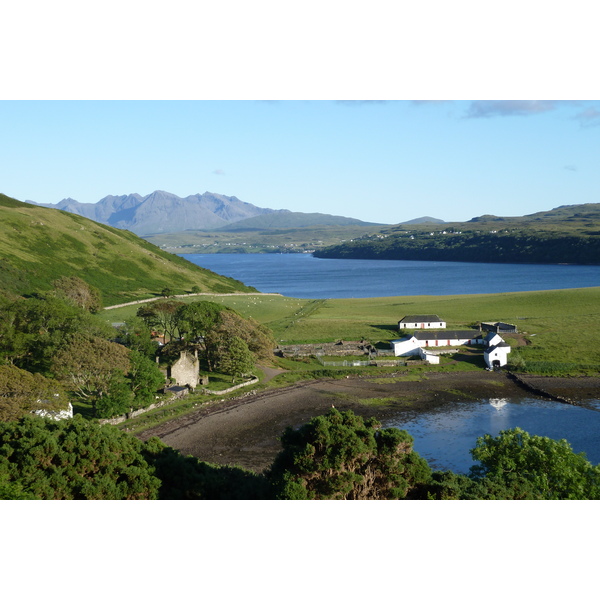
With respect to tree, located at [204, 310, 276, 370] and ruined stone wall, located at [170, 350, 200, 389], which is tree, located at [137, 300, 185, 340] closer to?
tree, located at [204, 310, 276, 370]

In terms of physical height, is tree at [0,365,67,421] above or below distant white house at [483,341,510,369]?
above

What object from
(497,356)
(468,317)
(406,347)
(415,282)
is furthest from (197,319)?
(415,282)

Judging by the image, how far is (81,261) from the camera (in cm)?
10819

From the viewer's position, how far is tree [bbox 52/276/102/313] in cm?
7631

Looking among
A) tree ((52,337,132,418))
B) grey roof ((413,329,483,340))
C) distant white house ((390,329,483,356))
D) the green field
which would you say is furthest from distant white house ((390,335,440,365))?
tree ((52,337,132,418))

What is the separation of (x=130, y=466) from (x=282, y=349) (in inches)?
1588

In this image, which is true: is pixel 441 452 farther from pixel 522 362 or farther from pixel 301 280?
pixel 301 280

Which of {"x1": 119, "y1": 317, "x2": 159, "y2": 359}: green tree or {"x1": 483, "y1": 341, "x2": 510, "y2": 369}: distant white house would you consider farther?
{"x1": 483, "y1": 341, "x2": 510, "y2": 369}: distant white house

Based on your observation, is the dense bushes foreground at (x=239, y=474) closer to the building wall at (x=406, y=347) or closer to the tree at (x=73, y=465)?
the tree at (x=73, y=465)

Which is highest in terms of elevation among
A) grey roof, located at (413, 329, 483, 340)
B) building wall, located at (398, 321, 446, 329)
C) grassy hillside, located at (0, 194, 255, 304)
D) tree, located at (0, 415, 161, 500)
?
grassy hillside, located at (0, 194, 255, 304)

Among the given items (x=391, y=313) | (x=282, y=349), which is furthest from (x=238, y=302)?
(x=282, y=349)

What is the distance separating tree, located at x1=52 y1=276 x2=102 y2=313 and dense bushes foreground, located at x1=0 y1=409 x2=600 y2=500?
58.0 m

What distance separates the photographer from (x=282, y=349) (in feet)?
195

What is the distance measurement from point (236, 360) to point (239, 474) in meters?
27.0
